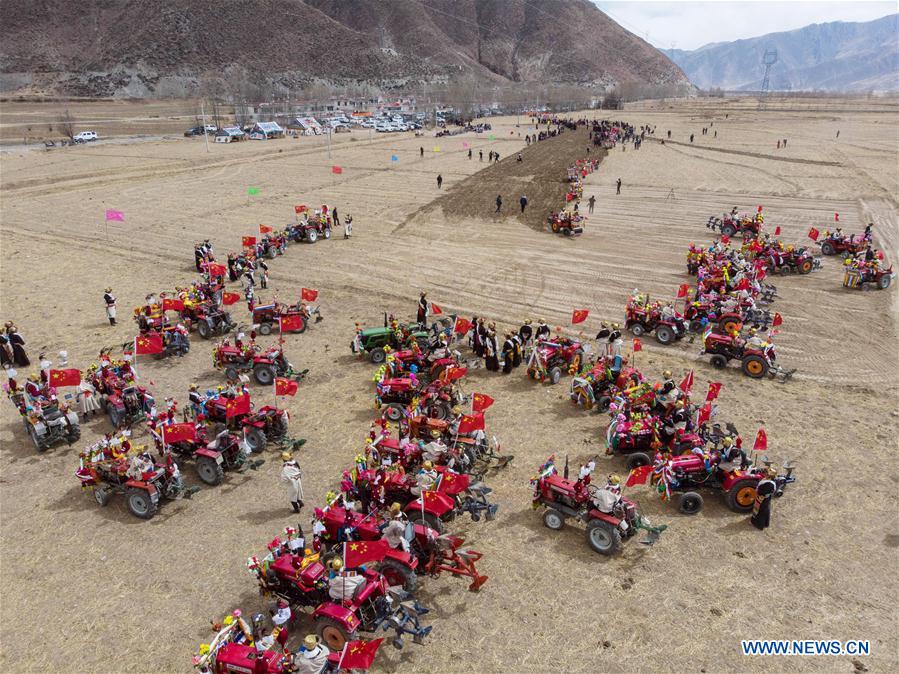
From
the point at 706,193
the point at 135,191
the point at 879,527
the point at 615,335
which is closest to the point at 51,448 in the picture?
the point at 615,335

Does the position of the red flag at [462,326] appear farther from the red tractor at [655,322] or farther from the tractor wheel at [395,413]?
the red tractor at [655,322]

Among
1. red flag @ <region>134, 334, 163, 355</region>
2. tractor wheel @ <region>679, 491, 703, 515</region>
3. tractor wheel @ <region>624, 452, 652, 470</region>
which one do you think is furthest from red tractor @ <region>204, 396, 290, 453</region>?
tractor wheel @ <region>679, 491, 703, 515</region>

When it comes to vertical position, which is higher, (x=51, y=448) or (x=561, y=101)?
(x=561, y=101)

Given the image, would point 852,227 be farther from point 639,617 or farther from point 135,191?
point 135,191

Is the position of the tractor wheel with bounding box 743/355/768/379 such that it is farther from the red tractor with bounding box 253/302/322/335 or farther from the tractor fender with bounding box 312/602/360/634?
the red tractor with bounding box 253/302/322/335

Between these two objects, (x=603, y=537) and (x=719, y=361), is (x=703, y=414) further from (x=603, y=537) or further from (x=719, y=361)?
(x=603, y=537)
